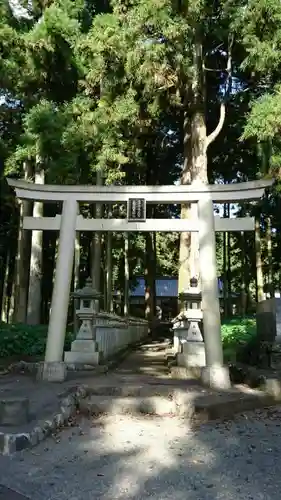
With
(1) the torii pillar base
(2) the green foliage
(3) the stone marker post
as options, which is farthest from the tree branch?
(1) the torii pillar base

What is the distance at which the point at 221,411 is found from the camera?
5559 mm

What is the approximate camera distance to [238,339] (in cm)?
1089

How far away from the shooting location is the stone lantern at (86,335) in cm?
895

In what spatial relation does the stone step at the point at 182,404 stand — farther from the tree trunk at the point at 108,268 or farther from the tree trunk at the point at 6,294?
the tree trunk at the point at 6,294

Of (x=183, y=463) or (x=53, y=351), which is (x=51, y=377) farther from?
(x=183, y=463)

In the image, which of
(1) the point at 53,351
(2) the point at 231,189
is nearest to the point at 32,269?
(1) the point at 53,351

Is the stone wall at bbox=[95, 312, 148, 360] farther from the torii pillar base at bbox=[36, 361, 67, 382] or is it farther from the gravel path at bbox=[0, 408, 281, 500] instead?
the gravel path at bbox=[0, 408, 281, 500]

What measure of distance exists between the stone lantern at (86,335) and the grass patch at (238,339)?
2675 mm

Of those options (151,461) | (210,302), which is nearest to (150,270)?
(210,302)

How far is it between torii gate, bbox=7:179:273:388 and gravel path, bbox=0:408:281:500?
6.43 ft

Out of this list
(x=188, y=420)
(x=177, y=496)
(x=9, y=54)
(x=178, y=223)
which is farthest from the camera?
(x=9, y=54)

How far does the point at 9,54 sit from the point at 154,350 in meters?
10.6

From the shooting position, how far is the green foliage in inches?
417

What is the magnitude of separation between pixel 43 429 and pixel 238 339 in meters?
6.95
